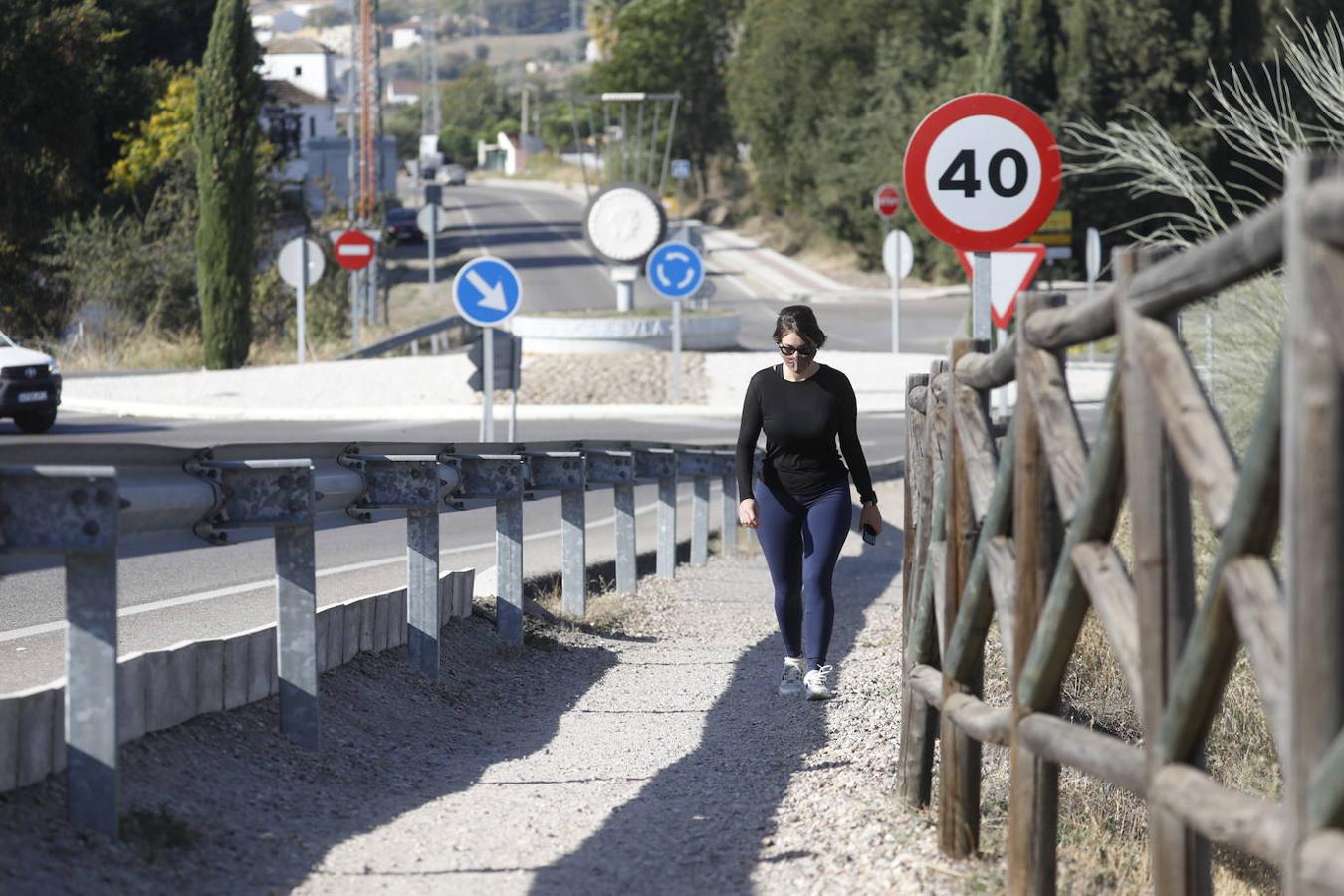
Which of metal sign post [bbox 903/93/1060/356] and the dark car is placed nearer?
metal sign post [bbox 903/93/1060/356]

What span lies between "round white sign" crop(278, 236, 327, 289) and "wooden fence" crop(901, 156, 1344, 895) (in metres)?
26.4

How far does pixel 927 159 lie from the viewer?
8.48m

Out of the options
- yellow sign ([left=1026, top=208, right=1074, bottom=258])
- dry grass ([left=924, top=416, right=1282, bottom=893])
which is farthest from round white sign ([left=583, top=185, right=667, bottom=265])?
dry grass ([left=924, top=416, right=1282, bottom=893])

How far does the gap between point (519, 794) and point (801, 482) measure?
211cm

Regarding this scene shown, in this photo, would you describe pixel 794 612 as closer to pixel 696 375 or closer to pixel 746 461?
pixel 746 461

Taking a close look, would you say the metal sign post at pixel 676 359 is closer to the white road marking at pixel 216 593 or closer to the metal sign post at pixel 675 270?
the metal sign post at pixel 675 270

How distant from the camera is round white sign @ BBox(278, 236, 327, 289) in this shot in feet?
103

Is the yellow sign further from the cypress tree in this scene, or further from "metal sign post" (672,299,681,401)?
the cypress tree

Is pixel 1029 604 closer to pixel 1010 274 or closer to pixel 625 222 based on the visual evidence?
pixel 1010 274

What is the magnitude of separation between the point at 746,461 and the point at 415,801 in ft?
7.94

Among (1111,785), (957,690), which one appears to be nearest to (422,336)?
(1111,785)

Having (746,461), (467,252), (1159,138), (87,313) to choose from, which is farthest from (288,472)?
(467,252)

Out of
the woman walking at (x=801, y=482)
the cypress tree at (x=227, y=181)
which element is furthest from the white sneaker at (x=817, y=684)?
the cypress tree at (x=227, y=181)

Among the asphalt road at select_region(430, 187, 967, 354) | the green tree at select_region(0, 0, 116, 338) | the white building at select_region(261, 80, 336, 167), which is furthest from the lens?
the white building at select_region(261, 80, 336, 167)
